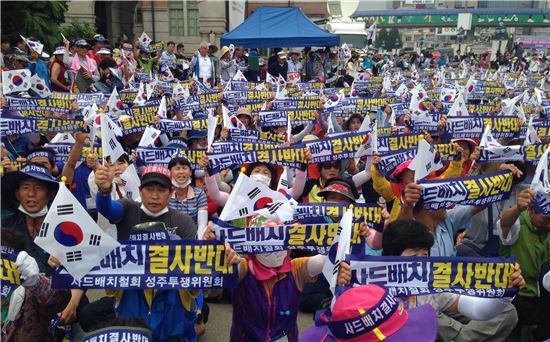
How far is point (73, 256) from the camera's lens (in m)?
3.39

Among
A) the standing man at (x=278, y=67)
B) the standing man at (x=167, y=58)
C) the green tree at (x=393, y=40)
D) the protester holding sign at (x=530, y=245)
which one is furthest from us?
the green tree at (x=393, y=40)

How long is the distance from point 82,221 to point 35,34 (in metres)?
14.4

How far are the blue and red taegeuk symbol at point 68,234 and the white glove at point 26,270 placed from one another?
15.3 inches

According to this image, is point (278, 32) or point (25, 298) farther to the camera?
point (278, 32)

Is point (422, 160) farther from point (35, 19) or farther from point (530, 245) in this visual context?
point (35, 19)

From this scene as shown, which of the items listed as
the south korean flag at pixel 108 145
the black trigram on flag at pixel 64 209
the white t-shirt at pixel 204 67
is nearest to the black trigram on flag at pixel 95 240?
the black trigram on flag at pixel 64 209

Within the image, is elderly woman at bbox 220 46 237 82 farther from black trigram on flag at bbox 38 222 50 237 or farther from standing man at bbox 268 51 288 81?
black trigram on flag at bbox 38 222 50 237

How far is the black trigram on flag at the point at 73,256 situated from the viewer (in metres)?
3.38

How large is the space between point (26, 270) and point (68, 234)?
0.45 meters

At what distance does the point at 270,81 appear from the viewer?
14234 mm

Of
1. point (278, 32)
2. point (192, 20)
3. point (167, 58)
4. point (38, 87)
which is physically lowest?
point (38, 87)

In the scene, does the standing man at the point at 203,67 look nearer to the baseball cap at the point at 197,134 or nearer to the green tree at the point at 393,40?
the baseball cap at the point at 197,134

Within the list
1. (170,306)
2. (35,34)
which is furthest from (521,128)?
(35,34)

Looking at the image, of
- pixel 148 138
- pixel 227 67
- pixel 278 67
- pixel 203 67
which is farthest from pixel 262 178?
pixel 278 67
